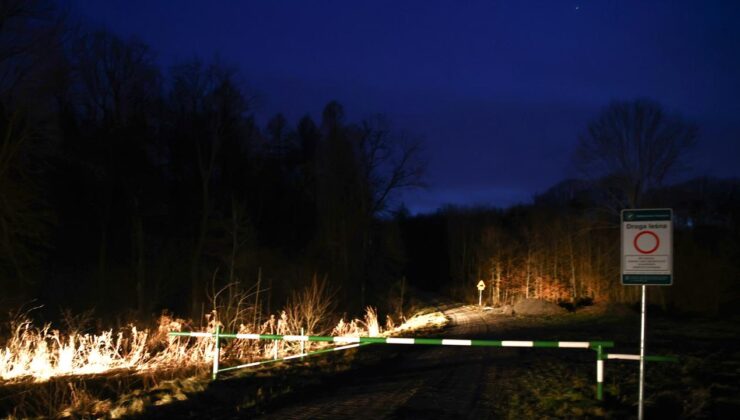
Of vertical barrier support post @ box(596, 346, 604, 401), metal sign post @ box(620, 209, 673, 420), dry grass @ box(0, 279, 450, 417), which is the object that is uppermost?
metal sign post @ box(620, 209, 673, 420)

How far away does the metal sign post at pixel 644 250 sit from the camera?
7.76m

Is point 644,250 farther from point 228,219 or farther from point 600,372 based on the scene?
point 228,219

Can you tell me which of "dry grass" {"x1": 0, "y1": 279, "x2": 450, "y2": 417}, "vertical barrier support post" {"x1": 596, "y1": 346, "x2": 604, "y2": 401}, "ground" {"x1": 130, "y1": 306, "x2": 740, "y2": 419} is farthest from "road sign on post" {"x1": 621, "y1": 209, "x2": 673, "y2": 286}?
"dry grass" {"x1": 0, "y1": 279, "x2": 450, "y2": 417}

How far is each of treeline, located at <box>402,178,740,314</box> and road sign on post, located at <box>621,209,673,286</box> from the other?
34.5 m

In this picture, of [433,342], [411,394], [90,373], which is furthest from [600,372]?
[90,373]

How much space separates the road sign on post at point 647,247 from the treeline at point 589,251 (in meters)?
34.5

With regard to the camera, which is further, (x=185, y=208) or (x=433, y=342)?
(x=185, y=208)

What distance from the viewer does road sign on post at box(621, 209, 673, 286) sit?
7.77 m

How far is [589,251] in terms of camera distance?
49.9 metres

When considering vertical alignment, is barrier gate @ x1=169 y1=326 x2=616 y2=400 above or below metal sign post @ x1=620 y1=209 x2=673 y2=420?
below

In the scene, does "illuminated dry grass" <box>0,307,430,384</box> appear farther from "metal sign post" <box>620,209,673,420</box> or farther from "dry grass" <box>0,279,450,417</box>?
"metal sign post" <box>620,209,673,420</box>

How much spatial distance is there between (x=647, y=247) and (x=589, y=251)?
44170mm

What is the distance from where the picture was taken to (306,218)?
157ft

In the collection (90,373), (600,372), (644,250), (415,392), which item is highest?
(644,250)
